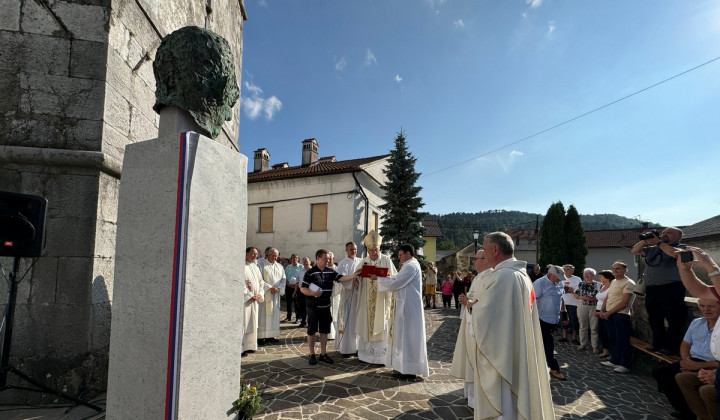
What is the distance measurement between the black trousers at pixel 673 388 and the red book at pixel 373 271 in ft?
12.8

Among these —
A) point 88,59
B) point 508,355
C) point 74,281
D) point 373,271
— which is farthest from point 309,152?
point 508,355

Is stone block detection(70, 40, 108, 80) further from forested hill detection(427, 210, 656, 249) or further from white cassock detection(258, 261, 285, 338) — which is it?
forested hill detection(427, 210, 656, 249)

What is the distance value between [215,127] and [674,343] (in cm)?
694

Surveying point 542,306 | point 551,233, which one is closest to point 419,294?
point 542,306

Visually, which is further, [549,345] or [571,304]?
[571,304]

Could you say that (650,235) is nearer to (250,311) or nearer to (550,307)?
(550,307)

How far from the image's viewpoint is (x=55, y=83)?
3.80 m

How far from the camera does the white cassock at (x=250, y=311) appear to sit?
21.9ft

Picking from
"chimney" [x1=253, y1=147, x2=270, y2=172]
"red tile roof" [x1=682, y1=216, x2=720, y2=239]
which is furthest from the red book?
"chimney" [x1=253, y1=147, x2=270, y2=172]

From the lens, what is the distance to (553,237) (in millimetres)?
25750

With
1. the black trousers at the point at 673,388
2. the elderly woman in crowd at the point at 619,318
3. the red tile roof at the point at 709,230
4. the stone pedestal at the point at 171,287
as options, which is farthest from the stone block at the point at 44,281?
the red tile roof at the point at 709,230

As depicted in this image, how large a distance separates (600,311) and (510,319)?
5.44m

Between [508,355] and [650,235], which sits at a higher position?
[650,235]

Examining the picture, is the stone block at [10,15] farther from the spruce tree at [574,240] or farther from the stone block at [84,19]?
the spruce tree at [574,240]
